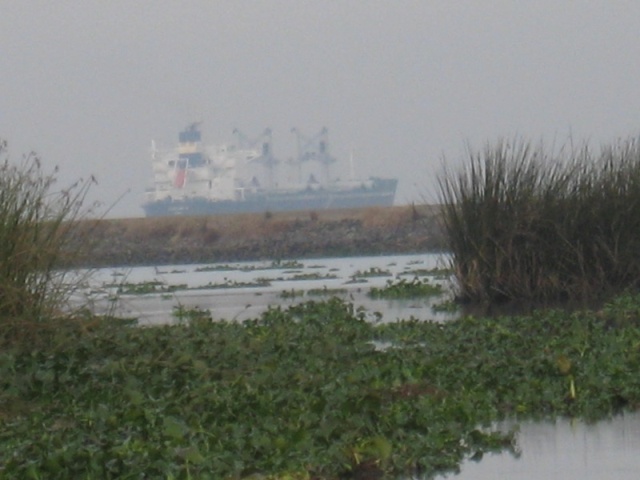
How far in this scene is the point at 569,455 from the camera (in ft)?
24.9

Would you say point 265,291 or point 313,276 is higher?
point 313,276

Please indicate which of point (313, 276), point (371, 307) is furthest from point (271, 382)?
point (313, 276)

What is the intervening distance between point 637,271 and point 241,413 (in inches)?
420

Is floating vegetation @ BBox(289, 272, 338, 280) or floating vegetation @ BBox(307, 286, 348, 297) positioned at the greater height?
floating vegetation @ BBox(289, 272, 338, 280)

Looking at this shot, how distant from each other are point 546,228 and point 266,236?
39.8 metres

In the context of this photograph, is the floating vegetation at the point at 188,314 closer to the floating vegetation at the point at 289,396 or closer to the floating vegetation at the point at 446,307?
the floating vegetation at the point at 289,396

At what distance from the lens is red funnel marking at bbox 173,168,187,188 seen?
4840 inches

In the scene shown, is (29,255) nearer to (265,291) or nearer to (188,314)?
(188,314)

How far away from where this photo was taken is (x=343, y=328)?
14297 mm

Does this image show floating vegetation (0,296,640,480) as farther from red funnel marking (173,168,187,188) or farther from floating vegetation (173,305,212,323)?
red funnel marking (173,168,187,188)

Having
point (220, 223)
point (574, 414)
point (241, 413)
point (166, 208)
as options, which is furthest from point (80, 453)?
point (166, 208)

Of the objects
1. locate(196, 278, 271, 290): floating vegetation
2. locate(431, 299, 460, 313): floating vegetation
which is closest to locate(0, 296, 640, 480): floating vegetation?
locate(431, 299, 460, 313): floating vegetation

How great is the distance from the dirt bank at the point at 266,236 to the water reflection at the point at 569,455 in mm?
36473

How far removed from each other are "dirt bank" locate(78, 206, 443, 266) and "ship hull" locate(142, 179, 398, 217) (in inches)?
2224
